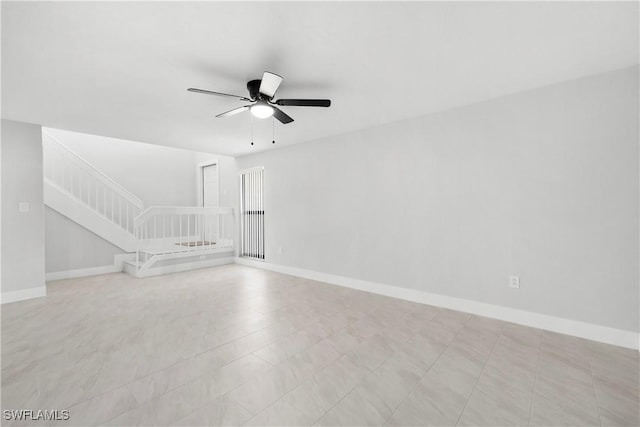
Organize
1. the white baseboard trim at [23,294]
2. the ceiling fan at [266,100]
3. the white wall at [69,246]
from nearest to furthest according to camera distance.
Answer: the ceiling fan at [266,100], the white baseboard trim at [23,294], the white wall at [69,246]

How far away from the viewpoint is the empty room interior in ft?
5.80

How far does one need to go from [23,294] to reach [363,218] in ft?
16.1

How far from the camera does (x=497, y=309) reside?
307cm

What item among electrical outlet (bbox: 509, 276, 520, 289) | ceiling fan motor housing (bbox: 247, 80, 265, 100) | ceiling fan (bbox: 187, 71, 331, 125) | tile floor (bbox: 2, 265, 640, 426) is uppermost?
ceiling fan motor housing (bbox: 247, 80, 265, 100)

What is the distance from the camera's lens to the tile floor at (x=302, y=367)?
1636mm

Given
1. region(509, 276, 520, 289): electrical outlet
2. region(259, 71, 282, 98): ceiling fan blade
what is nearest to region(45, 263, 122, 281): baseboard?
region(259, 71, 282, 98): ceiling fan blade

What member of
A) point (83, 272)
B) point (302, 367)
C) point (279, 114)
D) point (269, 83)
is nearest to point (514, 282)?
point (302, 367)

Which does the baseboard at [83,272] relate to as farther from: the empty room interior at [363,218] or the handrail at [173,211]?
the handrail at [173,211]

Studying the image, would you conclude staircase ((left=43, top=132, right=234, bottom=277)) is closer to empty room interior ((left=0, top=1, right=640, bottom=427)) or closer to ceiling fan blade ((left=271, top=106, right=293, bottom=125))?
empty room interior ((left=0, top=1, right=640, bottom=427))

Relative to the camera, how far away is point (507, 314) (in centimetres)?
301

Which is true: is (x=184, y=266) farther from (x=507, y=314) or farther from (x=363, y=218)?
(x=507, y=314)

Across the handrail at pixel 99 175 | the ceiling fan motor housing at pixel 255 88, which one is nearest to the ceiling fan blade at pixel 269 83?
the ceiling fan motor housing at pixel 255 88

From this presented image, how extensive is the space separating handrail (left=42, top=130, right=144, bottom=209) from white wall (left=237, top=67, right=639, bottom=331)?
4.44m

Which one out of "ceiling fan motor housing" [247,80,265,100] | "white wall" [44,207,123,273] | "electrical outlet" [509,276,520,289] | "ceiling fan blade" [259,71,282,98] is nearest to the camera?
"ceiling fan blade" [259,71,282,98]
